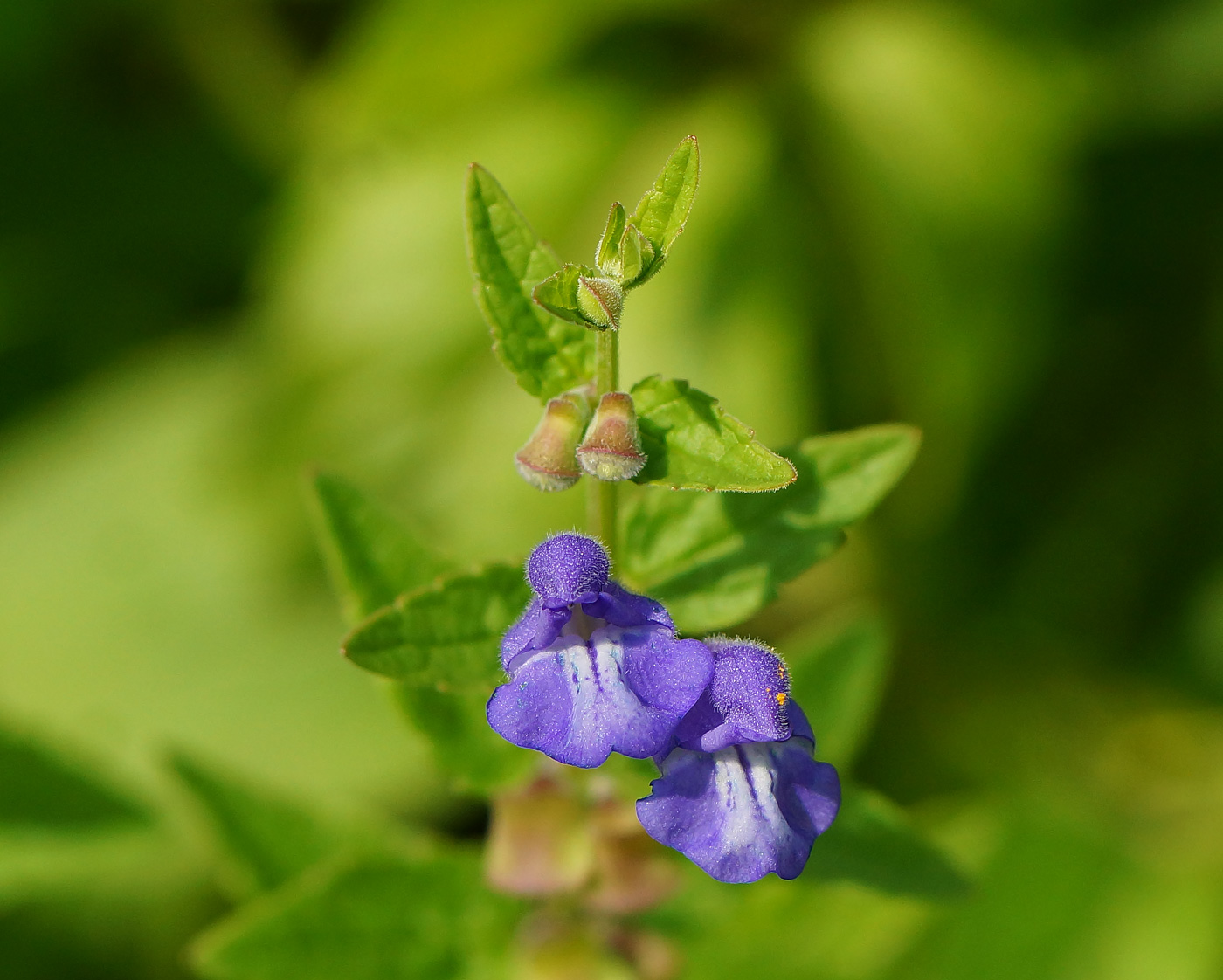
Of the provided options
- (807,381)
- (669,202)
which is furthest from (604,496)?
(807,381)

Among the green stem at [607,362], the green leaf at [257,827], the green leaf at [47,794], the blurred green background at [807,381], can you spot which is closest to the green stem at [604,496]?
the green stem at [607,362]

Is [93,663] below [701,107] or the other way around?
below

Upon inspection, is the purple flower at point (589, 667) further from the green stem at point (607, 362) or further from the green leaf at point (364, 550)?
the green leaf at point (364, 550)

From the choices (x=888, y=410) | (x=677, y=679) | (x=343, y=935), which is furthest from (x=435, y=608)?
(x=888, y=410)

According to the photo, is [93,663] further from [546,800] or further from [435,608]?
[435,608]

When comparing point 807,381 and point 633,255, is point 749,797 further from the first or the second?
point 807,381

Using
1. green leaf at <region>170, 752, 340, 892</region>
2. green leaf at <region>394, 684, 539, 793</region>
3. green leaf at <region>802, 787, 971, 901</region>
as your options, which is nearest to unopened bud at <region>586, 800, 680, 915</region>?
green leaf at <region>394, 684, 539, 793</region>
